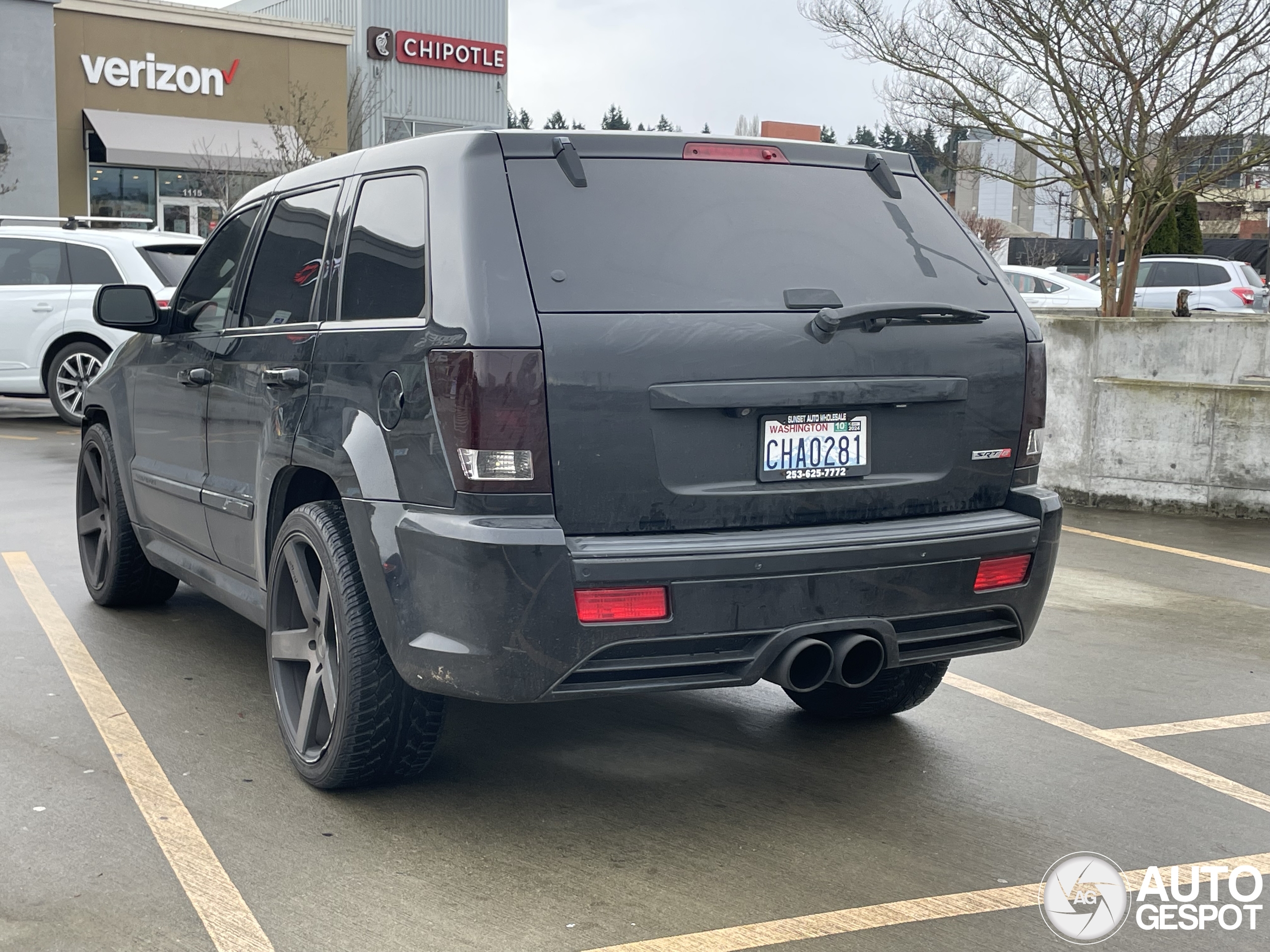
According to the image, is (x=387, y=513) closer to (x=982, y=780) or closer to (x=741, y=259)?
(x=741, y=259)

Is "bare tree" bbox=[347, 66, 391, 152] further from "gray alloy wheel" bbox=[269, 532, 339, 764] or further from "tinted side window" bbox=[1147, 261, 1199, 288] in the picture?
"gray alloy wheel" bbox=[269, 532, 339, 764]

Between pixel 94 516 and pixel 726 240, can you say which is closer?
pixel 726 240

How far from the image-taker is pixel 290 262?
4703 mm

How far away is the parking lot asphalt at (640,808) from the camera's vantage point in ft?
10.8

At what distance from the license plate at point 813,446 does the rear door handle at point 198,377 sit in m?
2.24

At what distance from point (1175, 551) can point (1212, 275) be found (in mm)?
15262

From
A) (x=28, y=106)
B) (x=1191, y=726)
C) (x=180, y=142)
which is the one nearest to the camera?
(x=1191, y=726)

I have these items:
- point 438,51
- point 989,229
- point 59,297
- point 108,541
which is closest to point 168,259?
point 59,297

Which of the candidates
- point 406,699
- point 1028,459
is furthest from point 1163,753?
point 406,699

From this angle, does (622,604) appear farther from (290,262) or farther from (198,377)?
(198,377)

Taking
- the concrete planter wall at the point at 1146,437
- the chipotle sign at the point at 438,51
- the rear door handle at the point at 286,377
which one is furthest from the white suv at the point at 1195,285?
the chipotle sign at the point at 438,51

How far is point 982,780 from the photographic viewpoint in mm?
4348

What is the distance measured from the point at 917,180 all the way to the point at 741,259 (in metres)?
0.88

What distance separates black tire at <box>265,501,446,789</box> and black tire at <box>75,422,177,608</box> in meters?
1.80
